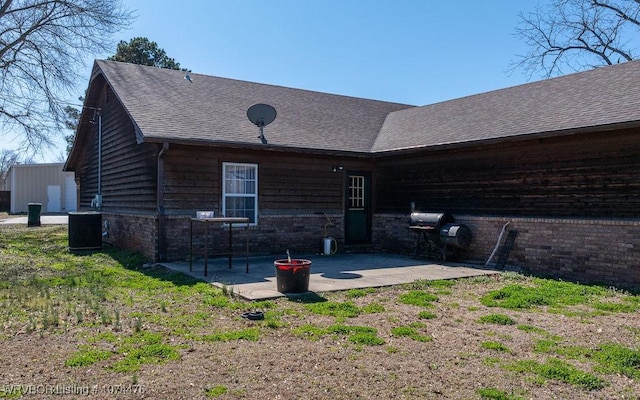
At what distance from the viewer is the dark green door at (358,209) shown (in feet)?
44.0

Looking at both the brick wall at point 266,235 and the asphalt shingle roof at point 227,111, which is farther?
the asphalt shingle roof at point 227,111

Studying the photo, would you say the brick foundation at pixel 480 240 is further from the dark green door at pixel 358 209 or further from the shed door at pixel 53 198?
the shed door at pixel 53 198

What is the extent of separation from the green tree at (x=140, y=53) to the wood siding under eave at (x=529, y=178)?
1009 inches

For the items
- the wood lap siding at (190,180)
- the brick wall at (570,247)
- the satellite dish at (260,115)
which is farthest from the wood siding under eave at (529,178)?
the wood lap siding at (190,180)

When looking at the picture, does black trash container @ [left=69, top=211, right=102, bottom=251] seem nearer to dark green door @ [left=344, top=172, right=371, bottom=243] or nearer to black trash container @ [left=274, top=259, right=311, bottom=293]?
dark green door @ [left=344, top=172, right=371, bottom=243]

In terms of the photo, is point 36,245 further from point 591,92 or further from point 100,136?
point 591,92

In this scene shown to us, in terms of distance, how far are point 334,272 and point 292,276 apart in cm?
239

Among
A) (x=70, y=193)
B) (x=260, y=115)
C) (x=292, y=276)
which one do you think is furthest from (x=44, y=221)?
(x=292, y=276)

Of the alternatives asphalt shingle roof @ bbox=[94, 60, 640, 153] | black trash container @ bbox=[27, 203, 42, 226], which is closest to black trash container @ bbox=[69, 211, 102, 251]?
asphalt shingle roof @ bbox=[94, 60, 640, 153]

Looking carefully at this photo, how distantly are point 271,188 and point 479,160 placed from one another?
495cm

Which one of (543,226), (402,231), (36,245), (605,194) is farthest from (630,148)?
(36,245)

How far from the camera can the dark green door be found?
44.0 ft

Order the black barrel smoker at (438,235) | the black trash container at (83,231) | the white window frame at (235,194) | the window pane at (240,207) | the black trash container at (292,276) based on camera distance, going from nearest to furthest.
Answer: the black trash container at (292,276) < the black barrel smoker at (438,235) < the white window frame at (235,194) < the window pane at (240,207) < the black trash container at (83,231)

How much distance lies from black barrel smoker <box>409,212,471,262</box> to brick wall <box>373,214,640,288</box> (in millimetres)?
291
